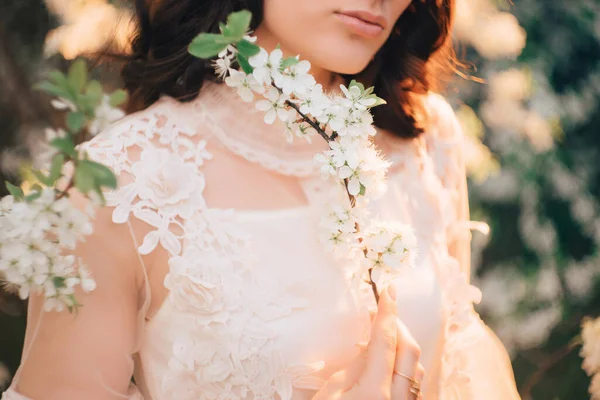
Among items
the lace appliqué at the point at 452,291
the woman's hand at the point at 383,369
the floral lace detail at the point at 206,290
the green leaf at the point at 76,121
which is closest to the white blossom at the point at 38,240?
the green leaf at the point at 76,121

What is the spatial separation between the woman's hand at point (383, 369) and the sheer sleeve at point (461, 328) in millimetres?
370

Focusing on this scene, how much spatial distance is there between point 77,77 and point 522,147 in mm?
2247

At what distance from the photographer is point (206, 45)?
78cm

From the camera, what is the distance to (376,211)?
4.78 feet

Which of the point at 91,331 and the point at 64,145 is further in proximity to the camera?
the point at 91,331

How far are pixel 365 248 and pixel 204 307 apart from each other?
34cm

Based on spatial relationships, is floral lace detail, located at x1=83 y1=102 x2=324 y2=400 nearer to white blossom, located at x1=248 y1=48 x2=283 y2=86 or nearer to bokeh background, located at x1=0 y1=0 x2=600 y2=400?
white blossom, located at x1=248 y1=48 x2=283 y2=86

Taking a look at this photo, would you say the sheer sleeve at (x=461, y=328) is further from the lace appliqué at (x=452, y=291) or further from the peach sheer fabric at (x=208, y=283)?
the peach sheer fabric at (x=208, y=283)

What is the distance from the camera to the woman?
117 cm

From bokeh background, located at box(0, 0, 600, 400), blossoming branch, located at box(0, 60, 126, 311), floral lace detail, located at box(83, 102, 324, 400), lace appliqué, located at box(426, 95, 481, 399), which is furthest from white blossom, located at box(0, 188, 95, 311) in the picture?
bokeh background, located at box(0, 0, 600, 400)

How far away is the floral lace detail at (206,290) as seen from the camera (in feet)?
3.94

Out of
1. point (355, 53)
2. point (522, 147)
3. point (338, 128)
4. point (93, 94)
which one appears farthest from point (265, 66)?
point (522, 147)

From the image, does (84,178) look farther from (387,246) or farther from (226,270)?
(226,270)

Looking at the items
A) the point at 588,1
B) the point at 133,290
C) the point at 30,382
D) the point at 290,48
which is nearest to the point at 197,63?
the point at 290,48
